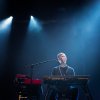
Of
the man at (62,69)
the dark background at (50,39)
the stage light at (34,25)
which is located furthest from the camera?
the stage light at (34,25)

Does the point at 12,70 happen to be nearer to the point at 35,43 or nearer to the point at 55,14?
the point at 35,43

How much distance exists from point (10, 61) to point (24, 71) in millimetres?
642

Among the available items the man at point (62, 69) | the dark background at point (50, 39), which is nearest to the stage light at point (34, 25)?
the dark background at point (50, 39)

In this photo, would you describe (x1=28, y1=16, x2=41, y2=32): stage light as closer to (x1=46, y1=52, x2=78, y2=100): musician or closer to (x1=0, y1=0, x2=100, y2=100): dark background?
(x1=0, y1=0, x2=100, y2=100): dark background

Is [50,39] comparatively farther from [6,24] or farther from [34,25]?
[6,24]

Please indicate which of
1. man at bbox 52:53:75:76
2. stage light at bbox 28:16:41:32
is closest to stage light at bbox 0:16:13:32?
stage light at bbox 28:16:41:32

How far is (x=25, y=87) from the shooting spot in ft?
21.1

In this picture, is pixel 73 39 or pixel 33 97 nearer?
pixel 33 97

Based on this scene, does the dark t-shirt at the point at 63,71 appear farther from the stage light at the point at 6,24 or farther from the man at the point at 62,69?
the stage light at the point at 6,24

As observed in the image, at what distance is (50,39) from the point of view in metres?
8.96

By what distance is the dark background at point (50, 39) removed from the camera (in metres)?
8.16

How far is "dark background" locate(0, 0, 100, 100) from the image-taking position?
816cm

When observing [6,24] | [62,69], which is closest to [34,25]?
[6,24]

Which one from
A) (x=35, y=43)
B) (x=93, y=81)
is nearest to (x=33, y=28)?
(x=35, y=43)
